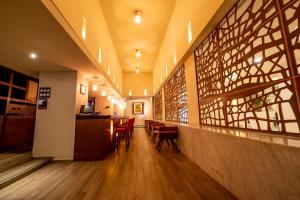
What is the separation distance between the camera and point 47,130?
334 cm

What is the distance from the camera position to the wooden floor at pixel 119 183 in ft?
5.65

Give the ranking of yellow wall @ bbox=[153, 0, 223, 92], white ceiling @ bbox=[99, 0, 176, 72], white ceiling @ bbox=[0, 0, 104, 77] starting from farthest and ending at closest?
white ceiling @ bbox=[99, 0, 176, 72], yellow wall @ bbox=[153, 0, 223, 92], white ceiling @ bbox=[0, 0, 104, 77]

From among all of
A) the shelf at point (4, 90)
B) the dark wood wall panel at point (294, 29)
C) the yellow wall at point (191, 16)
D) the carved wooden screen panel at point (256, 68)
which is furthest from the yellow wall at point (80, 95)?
the dark wood wall panel at point (294, 29)

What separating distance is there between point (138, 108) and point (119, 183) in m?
9.63

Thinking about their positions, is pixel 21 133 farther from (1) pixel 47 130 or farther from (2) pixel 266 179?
(2) pixel 266 179

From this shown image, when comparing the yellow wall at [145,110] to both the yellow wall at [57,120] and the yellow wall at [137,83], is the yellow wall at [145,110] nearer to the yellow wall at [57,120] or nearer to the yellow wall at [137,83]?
the yellow wall at [137,83]

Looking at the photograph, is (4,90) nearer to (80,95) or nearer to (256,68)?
(80,95)

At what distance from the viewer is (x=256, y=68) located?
5.27 ft

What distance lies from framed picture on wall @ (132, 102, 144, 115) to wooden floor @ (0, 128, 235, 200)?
8632mm

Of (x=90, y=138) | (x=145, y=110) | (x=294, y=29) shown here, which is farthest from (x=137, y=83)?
(x=294, y=29)

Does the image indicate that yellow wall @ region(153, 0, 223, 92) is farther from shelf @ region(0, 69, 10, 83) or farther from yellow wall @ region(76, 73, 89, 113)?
shelf @ region(0, 69, 10, 83)

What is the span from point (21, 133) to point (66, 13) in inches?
A: 136

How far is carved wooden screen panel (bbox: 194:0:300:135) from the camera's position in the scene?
1261 mm

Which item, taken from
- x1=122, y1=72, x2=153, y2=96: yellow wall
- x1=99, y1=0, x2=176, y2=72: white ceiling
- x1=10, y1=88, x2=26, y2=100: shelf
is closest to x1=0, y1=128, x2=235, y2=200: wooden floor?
x1=10, y1=88, x2=26, y2=100: shelf
